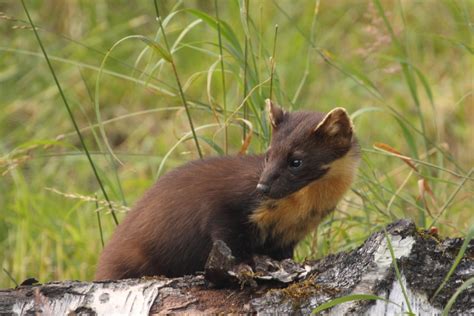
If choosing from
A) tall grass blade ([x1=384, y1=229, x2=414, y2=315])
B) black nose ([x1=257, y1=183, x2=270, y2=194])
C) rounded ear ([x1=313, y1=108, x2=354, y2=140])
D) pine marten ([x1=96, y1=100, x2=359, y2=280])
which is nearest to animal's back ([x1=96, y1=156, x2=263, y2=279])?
pine marten ([x1=96, y1=100, x2=359, y2=280])

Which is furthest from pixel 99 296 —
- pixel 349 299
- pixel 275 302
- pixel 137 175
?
pixel 137 175

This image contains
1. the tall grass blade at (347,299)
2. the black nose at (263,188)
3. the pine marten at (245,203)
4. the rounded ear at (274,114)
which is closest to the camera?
the tall grass blade at (347,299)

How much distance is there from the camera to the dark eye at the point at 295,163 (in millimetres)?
4441

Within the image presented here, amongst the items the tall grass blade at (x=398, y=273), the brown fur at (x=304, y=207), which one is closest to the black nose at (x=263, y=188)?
the brown fur at (x=304, y=207)

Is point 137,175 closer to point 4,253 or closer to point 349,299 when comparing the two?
point 4,253

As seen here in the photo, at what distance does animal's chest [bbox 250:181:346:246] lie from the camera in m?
4.44

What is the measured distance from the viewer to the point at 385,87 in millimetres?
9430

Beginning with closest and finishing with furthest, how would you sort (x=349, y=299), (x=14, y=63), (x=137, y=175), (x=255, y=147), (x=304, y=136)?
(x=349, y=299) < (x=304, y=136) < (x=255, y=147) < (x=137, y=175) < (x=14, y=63)

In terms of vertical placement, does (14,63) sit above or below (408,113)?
above

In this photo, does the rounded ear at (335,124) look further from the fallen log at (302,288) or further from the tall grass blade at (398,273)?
the tall grass blade at (398,273)

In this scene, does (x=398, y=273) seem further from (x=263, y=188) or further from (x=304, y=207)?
(x=304, y=207)

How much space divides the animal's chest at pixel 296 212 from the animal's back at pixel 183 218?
83 mm

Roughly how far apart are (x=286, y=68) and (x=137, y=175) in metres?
1.73

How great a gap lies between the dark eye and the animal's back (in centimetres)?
15
